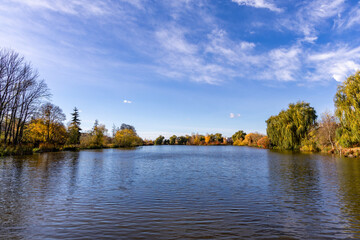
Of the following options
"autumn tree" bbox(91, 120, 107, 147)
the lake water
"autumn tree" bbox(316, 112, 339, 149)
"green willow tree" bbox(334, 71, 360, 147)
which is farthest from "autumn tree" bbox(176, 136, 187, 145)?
the lake water

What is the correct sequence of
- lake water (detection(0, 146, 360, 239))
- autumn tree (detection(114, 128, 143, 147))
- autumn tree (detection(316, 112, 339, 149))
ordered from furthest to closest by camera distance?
autumn tree (detection(114, 128, 143, 147))
autumn tree (detection(316, 112, 339, 149))
lake water (detection(0, 146, 360, 239))

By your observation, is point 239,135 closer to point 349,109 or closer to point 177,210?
point 349,109

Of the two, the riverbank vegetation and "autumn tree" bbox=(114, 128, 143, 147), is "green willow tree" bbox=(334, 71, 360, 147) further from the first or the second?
"autumn tree" bbox=(114, 128, 143, 147)

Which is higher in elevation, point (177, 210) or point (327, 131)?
point (327, 131)

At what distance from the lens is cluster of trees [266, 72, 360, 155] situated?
28.4 metres

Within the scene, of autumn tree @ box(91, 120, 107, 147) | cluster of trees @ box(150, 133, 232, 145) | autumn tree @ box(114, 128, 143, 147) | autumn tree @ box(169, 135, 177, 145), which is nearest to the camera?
autumn tree @ box(91, 120, 107, 147)

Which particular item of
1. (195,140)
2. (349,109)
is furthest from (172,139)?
(349,109)

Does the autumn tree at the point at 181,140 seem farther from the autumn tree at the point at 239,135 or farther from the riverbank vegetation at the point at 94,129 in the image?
the riverbank vegetation at the point at 94,129

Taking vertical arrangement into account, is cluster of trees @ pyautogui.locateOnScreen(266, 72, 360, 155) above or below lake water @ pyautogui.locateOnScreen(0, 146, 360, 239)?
above

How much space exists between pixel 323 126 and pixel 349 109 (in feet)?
41.0

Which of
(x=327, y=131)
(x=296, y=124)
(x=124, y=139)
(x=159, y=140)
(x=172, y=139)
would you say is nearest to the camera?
(x=327, y=131)

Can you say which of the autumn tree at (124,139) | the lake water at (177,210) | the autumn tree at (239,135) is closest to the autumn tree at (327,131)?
the lake water at (177,210)

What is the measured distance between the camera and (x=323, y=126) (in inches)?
1577

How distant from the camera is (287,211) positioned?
7.39m
